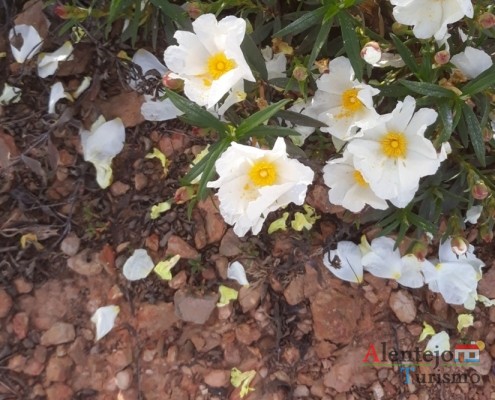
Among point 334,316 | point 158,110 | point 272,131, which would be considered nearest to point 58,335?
point 158,110

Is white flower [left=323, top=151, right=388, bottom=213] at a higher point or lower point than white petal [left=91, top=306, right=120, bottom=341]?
higher

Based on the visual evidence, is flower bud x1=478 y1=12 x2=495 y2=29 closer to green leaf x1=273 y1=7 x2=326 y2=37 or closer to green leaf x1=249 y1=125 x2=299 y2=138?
green leaf x1=273 y1=7 x2=326 y2=37

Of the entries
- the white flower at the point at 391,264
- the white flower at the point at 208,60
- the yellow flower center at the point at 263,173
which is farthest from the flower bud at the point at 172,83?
the white flower at the point at 391,264

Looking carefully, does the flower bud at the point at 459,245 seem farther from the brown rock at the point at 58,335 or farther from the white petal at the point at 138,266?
the brown rock at the point at 58,335

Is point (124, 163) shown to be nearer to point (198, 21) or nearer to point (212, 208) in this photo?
point (212, 208)

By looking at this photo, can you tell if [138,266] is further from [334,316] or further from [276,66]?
[276,66]

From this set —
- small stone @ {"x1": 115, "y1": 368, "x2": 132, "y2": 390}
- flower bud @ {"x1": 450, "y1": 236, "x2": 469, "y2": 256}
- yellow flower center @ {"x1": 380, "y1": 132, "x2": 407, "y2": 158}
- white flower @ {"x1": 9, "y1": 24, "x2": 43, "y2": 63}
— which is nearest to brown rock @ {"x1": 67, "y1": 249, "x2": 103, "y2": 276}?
small stone @ {"x1": 115, "y1": 368, "x2": 132, "y2": 390}
